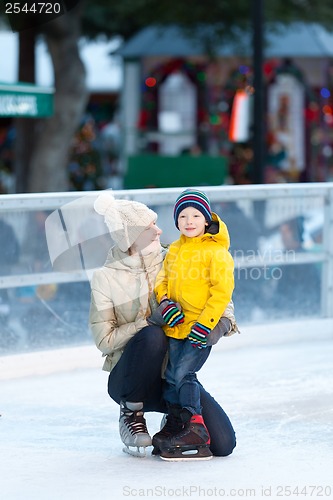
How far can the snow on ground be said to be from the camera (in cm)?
476

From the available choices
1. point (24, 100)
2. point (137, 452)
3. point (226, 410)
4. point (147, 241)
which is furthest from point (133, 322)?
point (24, 100)

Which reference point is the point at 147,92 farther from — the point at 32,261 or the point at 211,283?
the point at 211,283

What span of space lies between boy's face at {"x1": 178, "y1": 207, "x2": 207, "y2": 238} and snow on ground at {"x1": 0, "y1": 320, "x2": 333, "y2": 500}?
0.97 metres

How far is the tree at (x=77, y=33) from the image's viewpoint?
15.2m

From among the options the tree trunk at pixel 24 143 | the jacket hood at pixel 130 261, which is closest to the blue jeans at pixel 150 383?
the jacket hood at pixel 130 261

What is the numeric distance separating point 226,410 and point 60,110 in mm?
9547

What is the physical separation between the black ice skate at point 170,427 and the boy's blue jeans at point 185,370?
0.08m

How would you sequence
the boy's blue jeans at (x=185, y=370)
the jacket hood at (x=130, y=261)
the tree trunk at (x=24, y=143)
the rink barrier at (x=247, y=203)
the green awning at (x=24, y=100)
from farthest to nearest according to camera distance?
the tree trunk at (x=24, y=143) < the green awning at (x=24, y=100) < the rink barrier at (x=247, y=203) < the jacket hood at (x=130, y=261) < the boy's blue jeans at (x=185, y=370)

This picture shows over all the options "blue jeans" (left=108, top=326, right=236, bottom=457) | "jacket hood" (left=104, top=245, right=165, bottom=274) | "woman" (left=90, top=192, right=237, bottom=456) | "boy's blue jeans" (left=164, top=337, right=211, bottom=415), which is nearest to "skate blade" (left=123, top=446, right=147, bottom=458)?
"woman" (left=90, top=192, right=237, bottom=456)

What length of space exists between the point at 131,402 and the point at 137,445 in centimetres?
18

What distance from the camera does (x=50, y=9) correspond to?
13375mm

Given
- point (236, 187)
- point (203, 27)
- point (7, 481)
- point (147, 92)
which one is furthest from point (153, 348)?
point (147, 92)

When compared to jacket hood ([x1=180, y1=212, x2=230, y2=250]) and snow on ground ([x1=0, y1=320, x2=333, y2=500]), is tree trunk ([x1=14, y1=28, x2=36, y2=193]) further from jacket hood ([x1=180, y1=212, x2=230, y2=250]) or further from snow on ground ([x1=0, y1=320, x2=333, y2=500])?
jacket hood ([x1=180, y1=212, x2=230, y2=250])

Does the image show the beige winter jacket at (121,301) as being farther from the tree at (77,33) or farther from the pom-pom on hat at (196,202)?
the tree at (77,33)
